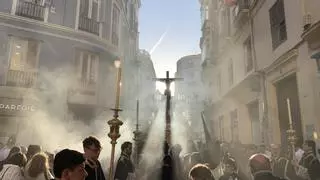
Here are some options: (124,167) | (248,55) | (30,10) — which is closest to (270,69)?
(248,55)

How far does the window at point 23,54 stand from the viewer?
1540 cm

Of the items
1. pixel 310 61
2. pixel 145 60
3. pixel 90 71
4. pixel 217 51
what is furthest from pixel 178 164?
pixel 145 60

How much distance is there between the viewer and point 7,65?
595 inches

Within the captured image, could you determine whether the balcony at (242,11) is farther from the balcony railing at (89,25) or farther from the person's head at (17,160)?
the person's head at (17,160)

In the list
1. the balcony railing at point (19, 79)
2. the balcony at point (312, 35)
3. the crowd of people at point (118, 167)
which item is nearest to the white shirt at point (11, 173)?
the crowd of people at point (118, 167)

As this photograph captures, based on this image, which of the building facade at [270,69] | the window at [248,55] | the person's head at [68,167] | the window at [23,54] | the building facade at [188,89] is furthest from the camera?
the building facade at [188,89]

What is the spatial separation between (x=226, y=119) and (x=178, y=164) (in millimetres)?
14331

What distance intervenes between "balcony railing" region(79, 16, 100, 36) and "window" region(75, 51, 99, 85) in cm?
144

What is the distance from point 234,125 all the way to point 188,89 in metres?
45.1

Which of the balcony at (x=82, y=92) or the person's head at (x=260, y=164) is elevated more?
the balcony at (x=82, y=92)

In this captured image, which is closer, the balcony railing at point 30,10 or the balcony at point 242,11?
the balcony at point 242,11

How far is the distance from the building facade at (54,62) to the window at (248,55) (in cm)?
838

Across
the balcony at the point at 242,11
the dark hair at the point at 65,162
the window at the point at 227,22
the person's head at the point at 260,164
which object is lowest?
the person's head at the point at 260,164

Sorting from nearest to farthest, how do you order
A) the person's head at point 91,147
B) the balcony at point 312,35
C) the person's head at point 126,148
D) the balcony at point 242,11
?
the person's head at point 91,147, the person's head at point 126,148, the balcony at point 312,35, the balcony at point 242,11
